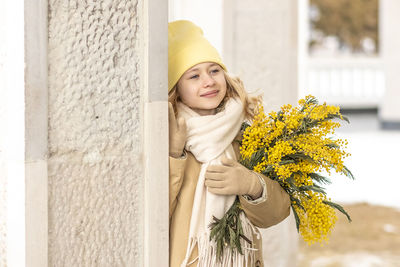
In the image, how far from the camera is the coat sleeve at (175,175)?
1.72 meters

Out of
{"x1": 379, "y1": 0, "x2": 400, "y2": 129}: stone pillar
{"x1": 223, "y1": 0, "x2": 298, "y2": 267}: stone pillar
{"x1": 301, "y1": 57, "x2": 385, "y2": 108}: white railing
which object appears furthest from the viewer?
{"x1": 301, "y1": 57, "x2": 385, "y2": 108}: white railing

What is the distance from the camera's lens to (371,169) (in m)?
7.13

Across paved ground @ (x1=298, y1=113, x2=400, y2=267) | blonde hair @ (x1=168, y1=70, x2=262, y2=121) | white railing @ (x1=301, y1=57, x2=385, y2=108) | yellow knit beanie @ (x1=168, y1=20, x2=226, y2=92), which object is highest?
white railing @ (x1=301, y1=57, x2=385, y2=108)

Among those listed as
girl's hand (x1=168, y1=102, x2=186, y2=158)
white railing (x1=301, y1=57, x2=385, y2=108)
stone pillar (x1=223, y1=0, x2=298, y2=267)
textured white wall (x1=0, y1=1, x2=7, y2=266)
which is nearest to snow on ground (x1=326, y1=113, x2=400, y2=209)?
white railing (x1=301, y1=57, x2=385, y2=108)

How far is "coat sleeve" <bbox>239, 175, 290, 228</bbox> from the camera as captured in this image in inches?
70.2

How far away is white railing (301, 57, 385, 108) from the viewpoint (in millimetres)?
12586

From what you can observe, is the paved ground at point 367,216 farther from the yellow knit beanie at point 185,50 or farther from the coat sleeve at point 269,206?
the yellow knit beanie at point 185,50

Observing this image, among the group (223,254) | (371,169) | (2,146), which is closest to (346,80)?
(371,169)

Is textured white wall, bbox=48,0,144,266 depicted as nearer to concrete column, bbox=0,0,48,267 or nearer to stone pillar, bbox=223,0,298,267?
concrete column, bbox=0,0,48,267

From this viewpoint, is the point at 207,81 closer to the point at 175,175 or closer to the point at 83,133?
the point at 175,175

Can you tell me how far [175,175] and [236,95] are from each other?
1.21 feet

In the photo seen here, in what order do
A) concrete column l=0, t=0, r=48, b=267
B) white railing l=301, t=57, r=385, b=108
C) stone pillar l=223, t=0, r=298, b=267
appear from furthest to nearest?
white railing l=301, t=57, r=385, b=108, stone pillar l=223, t=0, r=298, b=267, concrete column l=0, t=0, r=48, b=267

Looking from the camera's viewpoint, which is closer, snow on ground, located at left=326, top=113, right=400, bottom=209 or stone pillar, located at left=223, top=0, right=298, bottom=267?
stone pillar, located at left=223, top=0, right=298, bottom=267

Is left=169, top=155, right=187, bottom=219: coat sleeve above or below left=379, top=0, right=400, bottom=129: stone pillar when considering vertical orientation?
below
